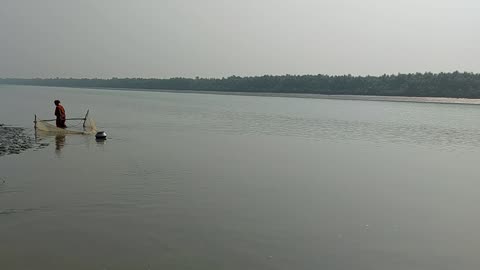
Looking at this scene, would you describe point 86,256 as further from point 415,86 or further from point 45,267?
point 415,86

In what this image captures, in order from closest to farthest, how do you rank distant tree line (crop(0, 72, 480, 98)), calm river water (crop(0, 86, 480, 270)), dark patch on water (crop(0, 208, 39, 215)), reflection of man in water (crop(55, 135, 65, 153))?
calm river water (crop(0, 86, 480, 270)) → dark patch on water (crop(0, 208, 39, 215)) → reflection of man in water (crop(55, 135, 65, 153)) → distant tree line (crop(0, 72, 480, 98))

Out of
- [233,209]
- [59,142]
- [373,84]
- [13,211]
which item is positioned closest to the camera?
[13,211]

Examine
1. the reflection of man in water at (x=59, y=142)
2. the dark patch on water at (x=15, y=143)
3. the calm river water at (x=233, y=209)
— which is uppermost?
the dark patch on water at (x=15, y=143)

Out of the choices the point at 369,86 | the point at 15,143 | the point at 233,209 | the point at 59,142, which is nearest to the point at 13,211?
the point at 233,209

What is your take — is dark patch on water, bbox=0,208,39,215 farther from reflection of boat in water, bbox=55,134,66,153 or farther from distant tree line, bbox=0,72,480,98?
distant tree line, bbox=0,72,480,98

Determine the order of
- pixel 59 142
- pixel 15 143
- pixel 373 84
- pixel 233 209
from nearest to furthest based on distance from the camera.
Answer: pixel 233 209, pixel 15 143, pixel 59 142, pixel 373 84

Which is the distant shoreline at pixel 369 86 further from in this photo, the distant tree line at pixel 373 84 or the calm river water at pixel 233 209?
the calm river water at pixel 233 209

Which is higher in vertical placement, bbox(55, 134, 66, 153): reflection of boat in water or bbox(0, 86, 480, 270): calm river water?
bbox(55, 134, 66, 153): reflection of boat in water

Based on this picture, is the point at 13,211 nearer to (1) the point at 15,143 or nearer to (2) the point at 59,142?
(1) the point at 15,143

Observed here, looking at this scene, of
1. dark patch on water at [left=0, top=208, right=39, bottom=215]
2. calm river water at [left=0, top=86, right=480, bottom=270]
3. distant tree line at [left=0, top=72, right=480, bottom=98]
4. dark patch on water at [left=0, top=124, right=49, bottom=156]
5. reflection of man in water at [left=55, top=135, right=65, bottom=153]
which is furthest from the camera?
distant tree line at [left=0, top=72, right=480, bottom=98]

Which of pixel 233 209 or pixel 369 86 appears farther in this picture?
pixel 369 86

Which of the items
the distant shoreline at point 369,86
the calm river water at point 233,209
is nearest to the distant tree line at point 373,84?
the distant shoreline at point 369,86

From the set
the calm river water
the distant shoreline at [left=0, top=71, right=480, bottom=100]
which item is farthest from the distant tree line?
the calm river water

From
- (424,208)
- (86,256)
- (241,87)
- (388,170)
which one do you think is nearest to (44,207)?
(86,256)
